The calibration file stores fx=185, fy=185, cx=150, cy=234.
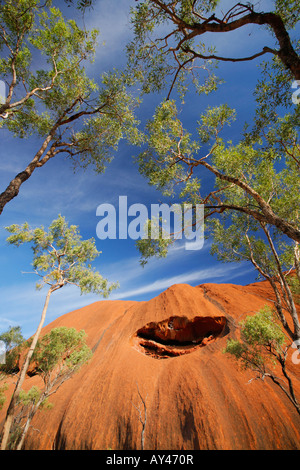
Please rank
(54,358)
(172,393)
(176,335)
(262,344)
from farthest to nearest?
(176,335)
(172,393)
(54,358)
(262,344)

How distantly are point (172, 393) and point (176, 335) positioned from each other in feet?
28.1

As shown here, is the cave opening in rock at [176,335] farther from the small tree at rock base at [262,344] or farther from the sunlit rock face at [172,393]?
the small tree at rock base at [262,344]

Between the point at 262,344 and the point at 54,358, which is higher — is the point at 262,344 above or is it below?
above

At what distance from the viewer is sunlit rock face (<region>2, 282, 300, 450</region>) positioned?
12711 millimetres

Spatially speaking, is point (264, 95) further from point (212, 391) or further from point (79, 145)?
point (212, 391)

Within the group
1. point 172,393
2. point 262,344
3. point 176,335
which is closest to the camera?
point 262,344

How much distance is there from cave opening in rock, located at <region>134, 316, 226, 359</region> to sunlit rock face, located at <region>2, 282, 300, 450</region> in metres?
0.13

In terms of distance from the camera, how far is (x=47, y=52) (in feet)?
30.4

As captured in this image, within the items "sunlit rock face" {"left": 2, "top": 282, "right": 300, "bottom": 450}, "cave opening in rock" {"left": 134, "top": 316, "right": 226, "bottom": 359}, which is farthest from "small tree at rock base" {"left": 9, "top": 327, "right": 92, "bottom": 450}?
"cave opening in rock" {"left": 134, "top": 316, "right": 226, "bottom": 359}

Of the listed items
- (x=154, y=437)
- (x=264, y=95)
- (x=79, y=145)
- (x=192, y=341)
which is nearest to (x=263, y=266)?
(x=264, y=95)

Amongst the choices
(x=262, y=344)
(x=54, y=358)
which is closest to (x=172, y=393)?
(x=54, y=358)

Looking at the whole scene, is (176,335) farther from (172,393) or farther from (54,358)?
(54,358)

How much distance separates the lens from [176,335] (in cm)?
2511

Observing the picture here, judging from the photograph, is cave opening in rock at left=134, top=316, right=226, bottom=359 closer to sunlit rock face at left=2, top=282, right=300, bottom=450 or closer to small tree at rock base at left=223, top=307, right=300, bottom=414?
sunlit rock face at left=2, top=282, right=300, bottom=450
